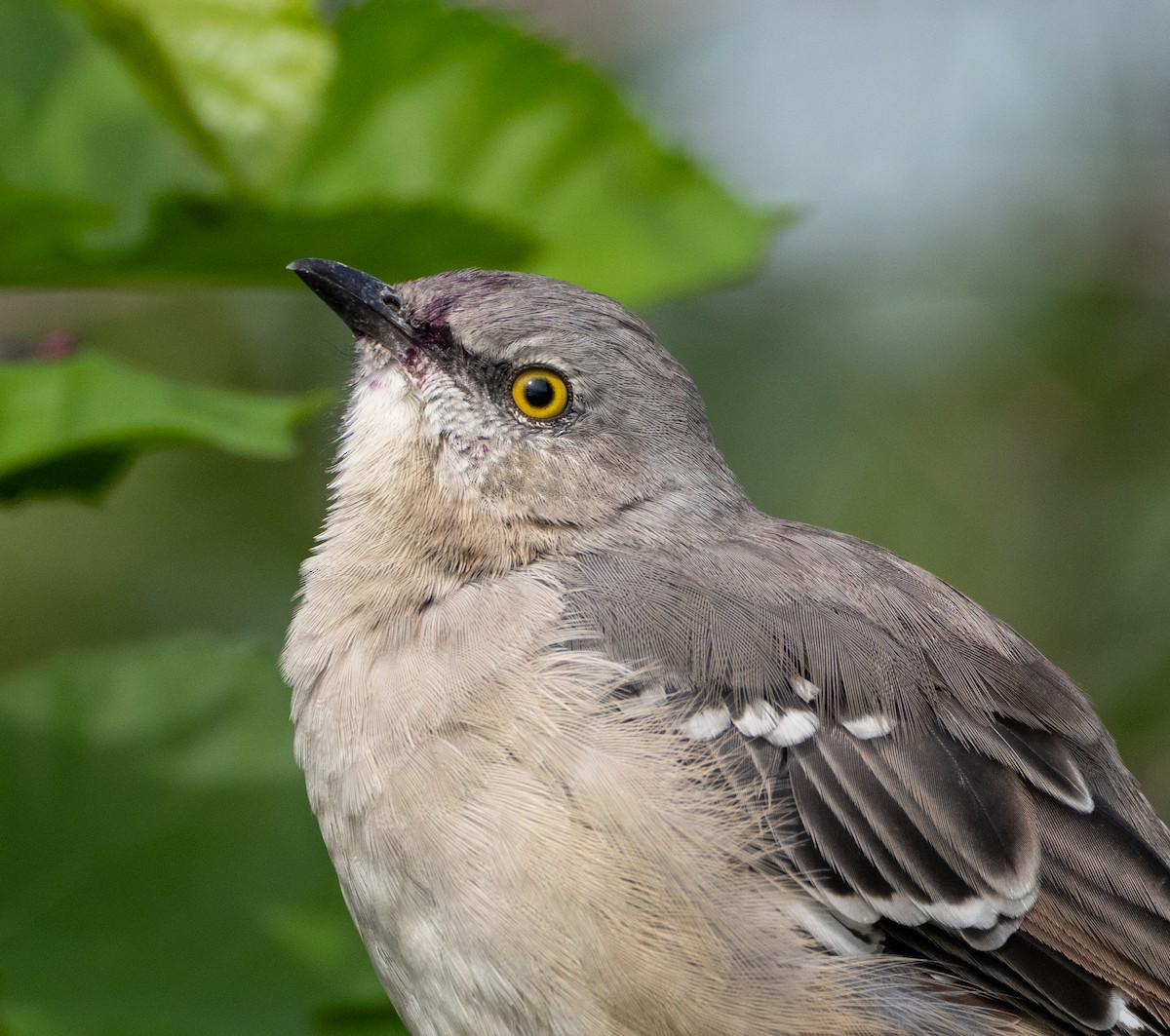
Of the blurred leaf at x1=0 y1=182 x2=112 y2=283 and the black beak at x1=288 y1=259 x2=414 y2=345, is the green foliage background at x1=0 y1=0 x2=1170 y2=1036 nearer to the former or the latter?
the blurred leaf at x1=0 y1=182 x2=112 y2=283

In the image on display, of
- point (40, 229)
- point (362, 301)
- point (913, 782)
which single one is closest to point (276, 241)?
point (40, 229)

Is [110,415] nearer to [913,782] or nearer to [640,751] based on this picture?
[640,751]

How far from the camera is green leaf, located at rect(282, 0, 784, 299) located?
356 centimetres

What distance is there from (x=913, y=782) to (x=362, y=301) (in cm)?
192

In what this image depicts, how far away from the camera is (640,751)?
3225mm

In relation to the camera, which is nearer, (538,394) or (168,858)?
(168,858)

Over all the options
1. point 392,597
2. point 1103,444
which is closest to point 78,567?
point 392,597

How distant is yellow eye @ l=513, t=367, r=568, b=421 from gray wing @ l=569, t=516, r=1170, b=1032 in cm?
51

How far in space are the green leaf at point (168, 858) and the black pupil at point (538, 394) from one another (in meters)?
1.00

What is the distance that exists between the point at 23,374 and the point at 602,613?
145 cm

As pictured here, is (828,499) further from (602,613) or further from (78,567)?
(602,613)

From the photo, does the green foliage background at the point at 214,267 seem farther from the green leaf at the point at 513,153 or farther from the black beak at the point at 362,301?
the black beak at the point at 362,301

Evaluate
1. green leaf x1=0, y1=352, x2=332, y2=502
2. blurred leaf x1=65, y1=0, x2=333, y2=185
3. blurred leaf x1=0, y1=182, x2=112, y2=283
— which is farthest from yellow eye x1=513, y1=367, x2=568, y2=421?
blurred leaf x1=0, y1=182, x2=112, y2=283

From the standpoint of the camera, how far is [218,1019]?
3.29 meters
